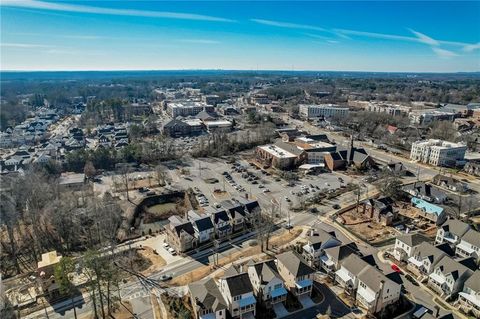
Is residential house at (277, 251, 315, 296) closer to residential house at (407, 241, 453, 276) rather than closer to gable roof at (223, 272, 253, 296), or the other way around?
gable roof at (223, 272, 253, 296)

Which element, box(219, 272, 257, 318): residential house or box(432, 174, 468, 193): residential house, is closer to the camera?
box(219, 272, 257, 318): residential house

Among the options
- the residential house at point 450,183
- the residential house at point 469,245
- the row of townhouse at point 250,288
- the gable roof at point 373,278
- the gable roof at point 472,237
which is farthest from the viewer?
the residential house at point 450,183

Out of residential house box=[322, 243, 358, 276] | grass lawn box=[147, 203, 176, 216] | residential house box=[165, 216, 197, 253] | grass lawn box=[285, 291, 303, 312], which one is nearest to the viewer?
grass lawn box=[285, 291, 303, 312]

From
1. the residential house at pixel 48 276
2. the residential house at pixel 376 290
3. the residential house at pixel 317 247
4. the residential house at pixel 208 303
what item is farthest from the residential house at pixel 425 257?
the residential house at pixel 48 276

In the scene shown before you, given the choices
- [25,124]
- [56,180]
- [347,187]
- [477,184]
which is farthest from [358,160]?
[25,124]

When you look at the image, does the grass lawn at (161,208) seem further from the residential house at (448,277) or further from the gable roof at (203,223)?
the residential house at (448,277)

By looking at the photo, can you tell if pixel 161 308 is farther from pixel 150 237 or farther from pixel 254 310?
pixel 150 237

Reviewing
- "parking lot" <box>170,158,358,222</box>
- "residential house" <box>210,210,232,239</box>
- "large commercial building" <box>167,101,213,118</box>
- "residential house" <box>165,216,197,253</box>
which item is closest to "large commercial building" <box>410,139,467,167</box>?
"parking lot" <box>170,158,358,222</box>
